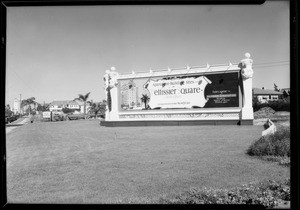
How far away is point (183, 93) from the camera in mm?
21688

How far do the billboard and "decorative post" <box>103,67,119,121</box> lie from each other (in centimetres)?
62

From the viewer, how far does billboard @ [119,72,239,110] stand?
19.8m

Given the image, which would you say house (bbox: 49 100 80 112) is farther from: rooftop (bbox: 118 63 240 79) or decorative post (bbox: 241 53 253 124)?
decorative post (bbox: 241 53 253 124)

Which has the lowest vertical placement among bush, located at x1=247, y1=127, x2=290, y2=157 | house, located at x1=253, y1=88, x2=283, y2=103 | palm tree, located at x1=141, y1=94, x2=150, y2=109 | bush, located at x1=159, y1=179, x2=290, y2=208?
bush, located at x1=159, y1=179, x2=290, y2=208

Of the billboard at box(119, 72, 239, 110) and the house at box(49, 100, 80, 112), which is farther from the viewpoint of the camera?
the house at box(49, 100, 80, 112)

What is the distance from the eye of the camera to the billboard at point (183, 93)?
19.8 metres

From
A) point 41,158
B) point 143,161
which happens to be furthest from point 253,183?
point 41,158

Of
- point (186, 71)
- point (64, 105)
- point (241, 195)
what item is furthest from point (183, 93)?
point (64, 105)

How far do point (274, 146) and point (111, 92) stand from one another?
19.0 m

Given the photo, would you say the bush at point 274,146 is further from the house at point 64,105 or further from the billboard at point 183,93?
the house at point 64,105

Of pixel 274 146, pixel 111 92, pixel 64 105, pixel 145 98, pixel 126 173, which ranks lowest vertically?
pixel 126 173

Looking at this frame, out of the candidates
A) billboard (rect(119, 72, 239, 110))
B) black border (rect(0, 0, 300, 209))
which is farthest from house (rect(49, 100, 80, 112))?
black border (rect(0, 0, 300, 209))

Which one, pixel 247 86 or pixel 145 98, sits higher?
pixel 247 86

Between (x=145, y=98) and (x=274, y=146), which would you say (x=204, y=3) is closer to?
(x=274, y=146)
